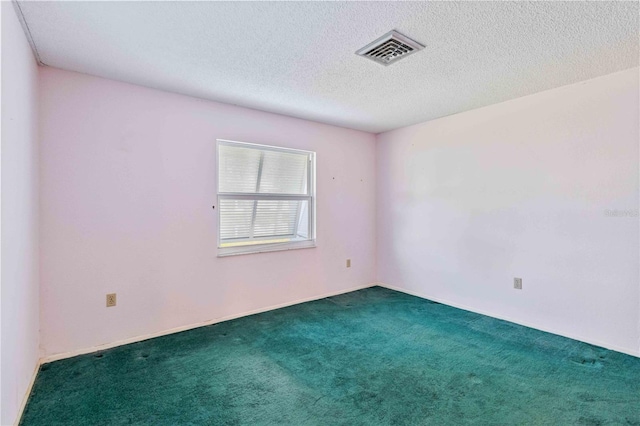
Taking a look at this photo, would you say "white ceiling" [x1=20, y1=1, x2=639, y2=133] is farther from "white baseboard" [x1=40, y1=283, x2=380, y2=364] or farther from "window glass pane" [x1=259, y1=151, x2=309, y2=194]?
"white baseboard" [x1=40, y1=283, x2=380, y2=364]

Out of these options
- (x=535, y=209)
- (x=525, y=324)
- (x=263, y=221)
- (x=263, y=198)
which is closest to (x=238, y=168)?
(x=263, y=198)

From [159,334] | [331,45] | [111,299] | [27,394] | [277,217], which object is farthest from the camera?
[277,217]

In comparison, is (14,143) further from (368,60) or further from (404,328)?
(404,328)

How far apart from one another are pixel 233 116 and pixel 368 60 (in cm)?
165

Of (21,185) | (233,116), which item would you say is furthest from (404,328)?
(21,185)

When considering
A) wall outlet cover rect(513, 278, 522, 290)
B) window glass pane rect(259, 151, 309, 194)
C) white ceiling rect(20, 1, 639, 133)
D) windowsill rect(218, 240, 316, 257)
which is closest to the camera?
white ceiling rect(20, 1, 639, 133)

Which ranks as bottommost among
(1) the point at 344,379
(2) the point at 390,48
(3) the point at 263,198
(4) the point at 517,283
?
(1) the point at 344,379

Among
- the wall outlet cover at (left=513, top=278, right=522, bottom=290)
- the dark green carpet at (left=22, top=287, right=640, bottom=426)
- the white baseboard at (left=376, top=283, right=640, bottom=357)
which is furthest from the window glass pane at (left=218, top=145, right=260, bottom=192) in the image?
the wall outlet cover at (left=513, top=278, right=522, bottom=290)

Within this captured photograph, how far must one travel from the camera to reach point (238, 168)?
3578mm

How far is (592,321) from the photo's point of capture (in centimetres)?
279

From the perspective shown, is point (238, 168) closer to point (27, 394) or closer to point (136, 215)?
point (136, 215)

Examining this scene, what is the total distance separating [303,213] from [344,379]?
2305 mm

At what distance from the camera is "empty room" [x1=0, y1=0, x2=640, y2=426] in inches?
73.4

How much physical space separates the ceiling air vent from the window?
1748 millimetres
